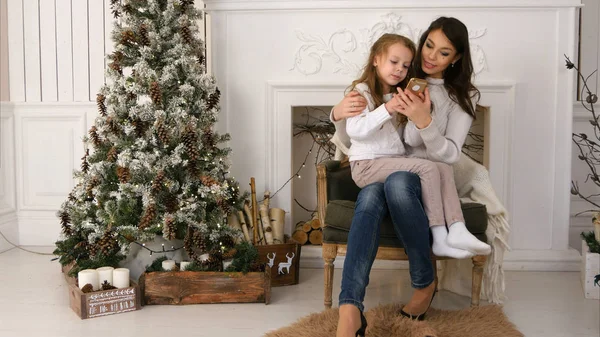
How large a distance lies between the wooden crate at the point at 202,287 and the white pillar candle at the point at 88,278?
7.3 inches

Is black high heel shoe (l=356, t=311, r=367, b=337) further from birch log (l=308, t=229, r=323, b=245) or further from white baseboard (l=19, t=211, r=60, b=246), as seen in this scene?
white baseboard (l=19, t=211, r=60, b=246)

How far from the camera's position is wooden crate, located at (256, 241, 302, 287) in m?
2.92

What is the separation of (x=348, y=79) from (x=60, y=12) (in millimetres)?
1917

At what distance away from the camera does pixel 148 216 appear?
2670 mm

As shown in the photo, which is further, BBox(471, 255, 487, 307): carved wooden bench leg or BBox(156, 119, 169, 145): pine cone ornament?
BBox(156, 119, 169, 145): pine cone ornament

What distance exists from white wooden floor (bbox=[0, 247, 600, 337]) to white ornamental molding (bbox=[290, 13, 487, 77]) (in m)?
1.15

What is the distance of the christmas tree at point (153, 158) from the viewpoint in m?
2.72

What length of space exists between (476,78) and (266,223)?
4.61ft

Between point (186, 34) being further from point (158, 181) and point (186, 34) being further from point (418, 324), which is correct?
point (418, 324)

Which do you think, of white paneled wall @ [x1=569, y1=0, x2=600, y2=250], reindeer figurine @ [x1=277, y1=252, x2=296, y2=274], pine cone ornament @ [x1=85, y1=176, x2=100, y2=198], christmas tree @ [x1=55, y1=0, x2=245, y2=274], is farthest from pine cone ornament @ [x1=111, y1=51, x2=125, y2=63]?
white paneled wall @ [x1=569, y1=0, x2=600, y2=250]

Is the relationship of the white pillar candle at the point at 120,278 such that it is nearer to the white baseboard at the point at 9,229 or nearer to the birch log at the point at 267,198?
the birch log at the point at 267,198

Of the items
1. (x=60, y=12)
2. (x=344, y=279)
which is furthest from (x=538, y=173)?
(x=60, y=12)

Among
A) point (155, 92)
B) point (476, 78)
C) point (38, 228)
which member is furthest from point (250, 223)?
point (38, 228)

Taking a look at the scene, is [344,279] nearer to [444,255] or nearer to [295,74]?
[444,255]
